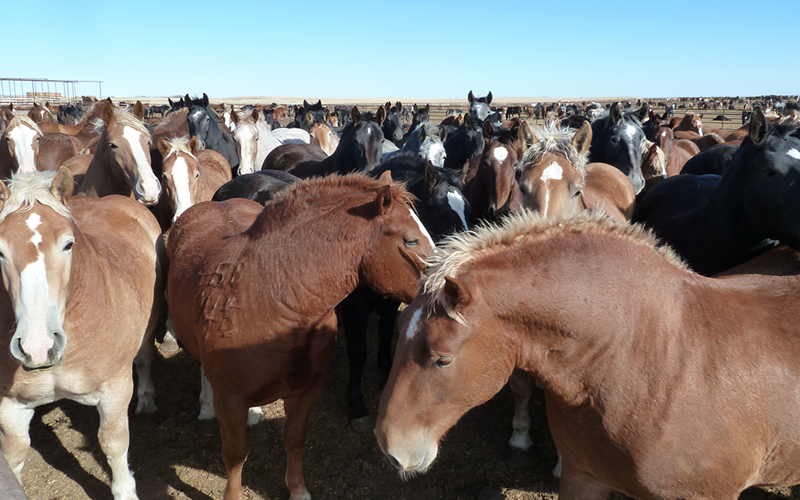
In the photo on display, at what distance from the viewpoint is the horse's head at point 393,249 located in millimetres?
2512

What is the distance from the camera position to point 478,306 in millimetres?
1753

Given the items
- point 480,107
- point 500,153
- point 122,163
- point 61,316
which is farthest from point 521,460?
point 480,107

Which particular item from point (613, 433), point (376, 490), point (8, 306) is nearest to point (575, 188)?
point (613, 433)

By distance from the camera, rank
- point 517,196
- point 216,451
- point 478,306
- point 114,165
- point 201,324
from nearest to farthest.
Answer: point 478,306 < point 201,324 < point 216,451 < point 517,196 < point 114,165

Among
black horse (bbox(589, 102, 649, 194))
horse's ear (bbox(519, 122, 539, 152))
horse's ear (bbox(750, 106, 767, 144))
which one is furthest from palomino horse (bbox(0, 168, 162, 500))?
black horse (bbox(589, 102, 649, 194))

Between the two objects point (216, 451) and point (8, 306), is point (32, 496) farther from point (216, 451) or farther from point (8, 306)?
point (8, 306)

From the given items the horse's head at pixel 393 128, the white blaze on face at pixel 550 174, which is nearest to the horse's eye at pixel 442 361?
the white blaze on face at pixel 550 174

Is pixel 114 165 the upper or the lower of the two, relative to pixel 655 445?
upper

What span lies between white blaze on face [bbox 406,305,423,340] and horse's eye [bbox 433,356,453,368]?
134mm

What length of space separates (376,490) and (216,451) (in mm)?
1279

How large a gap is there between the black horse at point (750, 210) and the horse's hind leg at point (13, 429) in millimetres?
4261

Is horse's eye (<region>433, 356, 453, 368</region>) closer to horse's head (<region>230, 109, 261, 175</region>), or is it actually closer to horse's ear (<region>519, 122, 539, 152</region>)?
horse's ear (<region>519, 122, 539, 152</region>)

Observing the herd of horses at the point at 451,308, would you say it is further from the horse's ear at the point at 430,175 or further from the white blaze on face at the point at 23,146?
the white blaze on face at the point at 23,146

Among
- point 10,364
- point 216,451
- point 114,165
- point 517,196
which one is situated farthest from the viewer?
point 114,165
